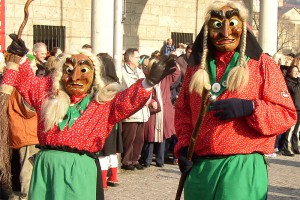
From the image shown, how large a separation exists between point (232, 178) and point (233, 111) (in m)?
0.43

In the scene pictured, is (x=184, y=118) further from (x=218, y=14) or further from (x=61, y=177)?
(x=61, y=177)

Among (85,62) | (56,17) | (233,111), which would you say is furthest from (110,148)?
(56,17)

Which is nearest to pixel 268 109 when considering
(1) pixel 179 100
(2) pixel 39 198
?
(1) pixel 179 100

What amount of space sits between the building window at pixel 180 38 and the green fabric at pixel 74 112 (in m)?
15.7

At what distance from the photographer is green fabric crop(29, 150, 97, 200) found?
4.70m

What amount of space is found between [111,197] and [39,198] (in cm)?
385

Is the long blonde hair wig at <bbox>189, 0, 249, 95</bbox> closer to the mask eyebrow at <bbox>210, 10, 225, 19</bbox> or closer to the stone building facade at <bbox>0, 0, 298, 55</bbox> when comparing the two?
the mask eyebrow at <bbox>210, 10, 225, 19</bbox>

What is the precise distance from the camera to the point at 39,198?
472 centimetres

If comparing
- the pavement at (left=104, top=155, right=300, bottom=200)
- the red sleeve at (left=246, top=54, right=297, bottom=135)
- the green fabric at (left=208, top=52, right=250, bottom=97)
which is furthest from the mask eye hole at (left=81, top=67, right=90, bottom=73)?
the pavement at (left=104, top=155, right=300, bottom=200)

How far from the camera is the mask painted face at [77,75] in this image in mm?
4832

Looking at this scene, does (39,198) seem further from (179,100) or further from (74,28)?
(74,28)

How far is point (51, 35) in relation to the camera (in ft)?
55.7

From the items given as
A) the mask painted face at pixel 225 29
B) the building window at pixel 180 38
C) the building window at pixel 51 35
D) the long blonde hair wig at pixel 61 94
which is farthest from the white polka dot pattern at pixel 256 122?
the building window at pixel 180 38

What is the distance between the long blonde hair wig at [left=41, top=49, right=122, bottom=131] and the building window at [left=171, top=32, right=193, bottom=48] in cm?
1561
